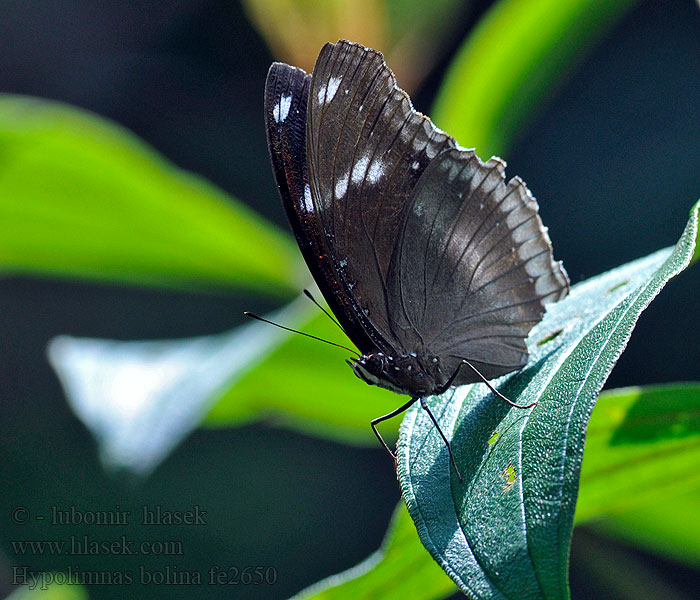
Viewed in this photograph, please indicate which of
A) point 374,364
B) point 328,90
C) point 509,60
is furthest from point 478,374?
point 509,60

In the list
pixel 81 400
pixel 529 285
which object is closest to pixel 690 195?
pixel 529 285

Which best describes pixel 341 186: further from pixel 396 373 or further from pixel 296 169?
pixel 396 373

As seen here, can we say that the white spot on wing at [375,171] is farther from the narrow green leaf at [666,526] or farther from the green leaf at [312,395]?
the narrow green leaf at [666,526]

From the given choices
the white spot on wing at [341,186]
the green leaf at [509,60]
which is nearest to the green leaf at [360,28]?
the green leaf at [509,60]

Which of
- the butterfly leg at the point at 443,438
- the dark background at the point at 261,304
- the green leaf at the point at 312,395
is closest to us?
the butterfly leg at the point at 443,438

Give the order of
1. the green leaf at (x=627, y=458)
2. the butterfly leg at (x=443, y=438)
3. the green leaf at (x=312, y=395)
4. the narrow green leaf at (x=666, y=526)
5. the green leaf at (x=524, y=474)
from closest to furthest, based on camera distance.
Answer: the green leaf at (x=524, y=474) → the butterfly leg at (x=443, y=438) → the green leaf at (x=627, y=458) → the narrow green leaf at (x=666, y=526) → the green leaf at (x=312, y=395)

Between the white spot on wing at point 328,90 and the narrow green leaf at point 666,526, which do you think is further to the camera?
the narrow green leaf at point 666,526

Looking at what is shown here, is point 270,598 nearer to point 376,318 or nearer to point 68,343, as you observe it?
point 68,343

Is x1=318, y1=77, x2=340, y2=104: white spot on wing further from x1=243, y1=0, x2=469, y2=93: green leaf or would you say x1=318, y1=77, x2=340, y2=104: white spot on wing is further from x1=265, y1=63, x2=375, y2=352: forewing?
x1=243, y1=0, x2=469, y2=93: green leaf
